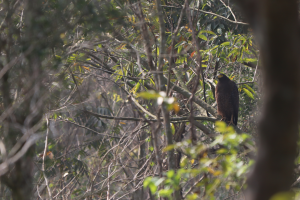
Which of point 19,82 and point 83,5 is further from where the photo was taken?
point 83,5

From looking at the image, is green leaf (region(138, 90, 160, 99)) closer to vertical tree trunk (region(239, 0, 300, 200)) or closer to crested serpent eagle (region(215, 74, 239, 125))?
vertical tree trunk (region(239, 0, 300, 200))

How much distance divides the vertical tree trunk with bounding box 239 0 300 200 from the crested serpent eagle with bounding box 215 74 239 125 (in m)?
3.46

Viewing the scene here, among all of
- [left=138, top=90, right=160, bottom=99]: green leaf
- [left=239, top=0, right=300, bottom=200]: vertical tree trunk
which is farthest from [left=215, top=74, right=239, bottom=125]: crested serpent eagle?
[left=239, top=0, right=300, bottom=200]: vertical tree trunk

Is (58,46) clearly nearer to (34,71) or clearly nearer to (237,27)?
(34,71)

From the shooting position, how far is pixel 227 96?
408 centimetres

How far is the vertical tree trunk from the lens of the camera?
597 mm

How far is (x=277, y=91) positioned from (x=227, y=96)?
357 centimetres

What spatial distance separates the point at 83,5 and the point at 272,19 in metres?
2.30

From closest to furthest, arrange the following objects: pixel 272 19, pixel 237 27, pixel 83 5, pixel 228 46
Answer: pixel 272 19, pixel 83 5, pixel 228 46, pixel 237 27

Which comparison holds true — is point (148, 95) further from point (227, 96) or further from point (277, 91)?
point (227, 96)

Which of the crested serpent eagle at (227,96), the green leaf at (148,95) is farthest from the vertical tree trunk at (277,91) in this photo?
the crested serpent eagle at (227,96)

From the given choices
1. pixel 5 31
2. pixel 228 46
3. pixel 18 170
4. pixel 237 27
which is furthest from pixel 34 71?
pixel 237 27

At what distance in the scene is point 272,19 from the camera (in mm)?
601

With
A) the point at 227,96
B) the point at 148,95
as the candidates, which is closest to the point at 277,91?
the point at 148,95
